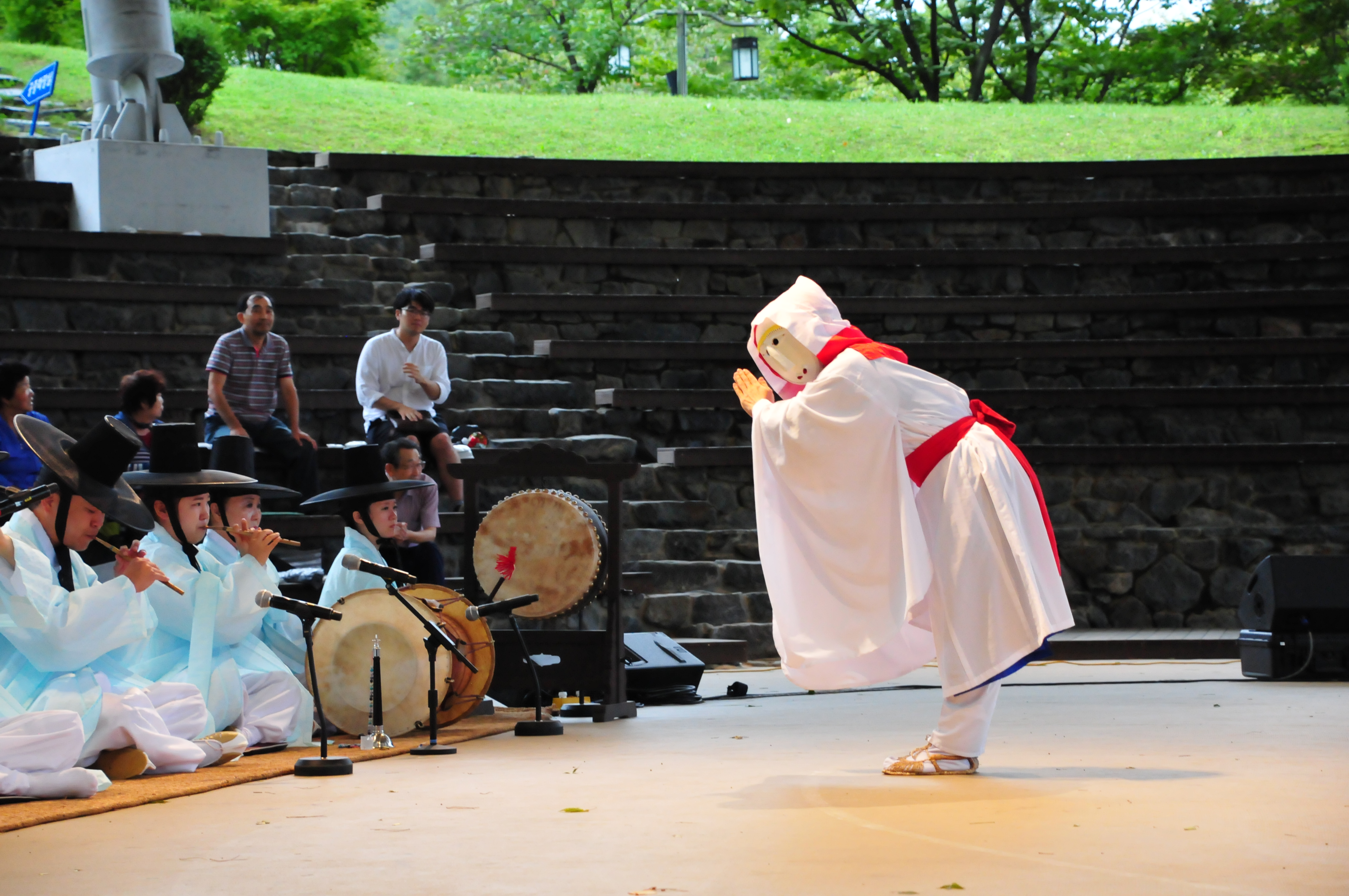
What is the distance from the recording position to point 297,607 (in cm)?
468

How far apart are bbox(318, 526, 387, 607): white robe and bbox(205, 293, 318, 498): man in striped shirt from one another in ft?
7.24

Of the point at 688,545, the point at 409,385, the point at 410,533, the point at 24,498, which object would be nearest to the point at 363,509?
the point at 410,533

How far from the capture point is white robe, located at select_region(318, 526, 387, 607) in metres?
6.08

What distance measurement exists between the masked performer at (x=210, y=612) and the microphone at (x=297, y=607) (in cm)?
71

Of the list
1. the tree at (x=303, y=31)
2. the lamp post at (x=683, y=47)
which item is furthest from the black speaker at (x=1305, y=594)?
the tree at (x=303, y=31)

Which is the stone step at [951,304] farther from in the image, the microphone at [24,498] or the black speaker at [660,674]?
the microphone at [24,498]

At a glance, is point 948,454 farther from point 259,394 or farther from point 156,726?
point 259,394

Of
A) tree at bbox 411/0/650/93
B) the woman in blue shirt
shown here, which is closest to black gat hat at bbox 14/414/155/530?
the woman in blue shirt

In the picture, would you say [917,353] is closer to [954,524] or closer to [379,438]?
[379,438]

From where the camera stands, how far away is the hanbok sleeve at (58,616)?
446cm

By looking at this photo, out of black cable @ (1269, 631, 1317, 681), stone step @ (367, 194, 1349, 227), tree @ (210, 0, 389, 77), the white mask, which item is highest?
tree @ (210, 0, 389, 77)

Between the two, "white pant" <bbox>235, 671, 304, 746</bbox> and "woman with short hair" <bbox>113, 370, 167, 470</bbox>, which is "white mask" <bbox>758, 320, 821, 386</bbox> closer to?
"white pant" <bbox>235, 671, 304, 746</bbox>

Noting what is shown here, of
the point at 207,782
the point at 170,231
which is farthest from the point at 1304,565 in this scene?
the point at 170,231

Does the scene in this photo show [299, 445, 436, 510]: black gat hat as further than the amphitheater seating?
No
